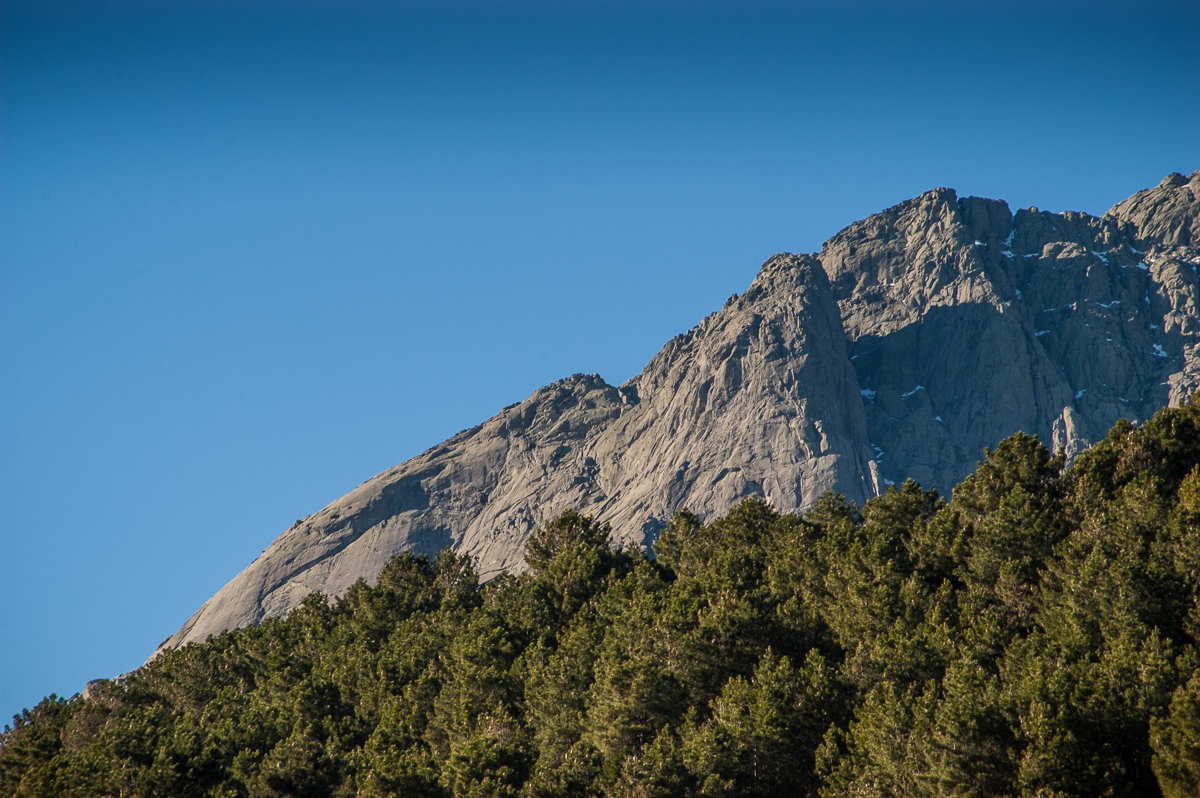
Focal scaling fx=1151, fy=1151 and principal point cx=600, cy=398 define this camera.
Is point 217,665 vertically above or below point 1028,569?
above

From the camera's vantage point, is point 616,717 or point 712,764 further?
point 616,717

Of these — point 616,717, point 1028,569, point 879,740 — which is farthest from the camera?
point 1028,569

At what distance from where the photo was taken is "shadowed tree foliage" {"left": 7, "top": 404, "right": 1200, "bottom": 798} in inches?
1914

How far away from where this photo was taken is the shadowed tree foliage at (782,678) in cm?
4862

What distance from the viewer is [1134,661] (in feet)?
161

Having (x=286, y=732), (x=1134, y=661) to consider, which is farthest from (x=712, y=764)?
(x=286, y=732)

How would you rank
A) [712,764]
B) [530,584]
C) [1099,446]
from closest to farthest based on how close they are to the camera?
[712,764]
[1099,446]
[530,584]

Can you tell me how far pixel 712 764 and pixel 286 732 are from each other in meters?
30.6

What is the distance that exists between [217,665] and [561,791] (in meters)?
50.7

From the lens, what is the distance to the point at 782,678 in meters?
59.4

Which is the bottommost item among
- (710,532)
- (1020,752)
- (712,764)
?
(1020,752)

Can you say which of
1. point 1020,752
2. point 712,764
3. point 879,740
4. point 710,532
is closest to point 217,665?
point 710,532

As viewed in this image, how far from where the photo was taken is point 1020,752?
48.0 m

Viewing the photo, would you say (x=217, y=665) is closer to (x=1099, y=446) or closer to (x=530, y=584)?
(x=530, y=584)
